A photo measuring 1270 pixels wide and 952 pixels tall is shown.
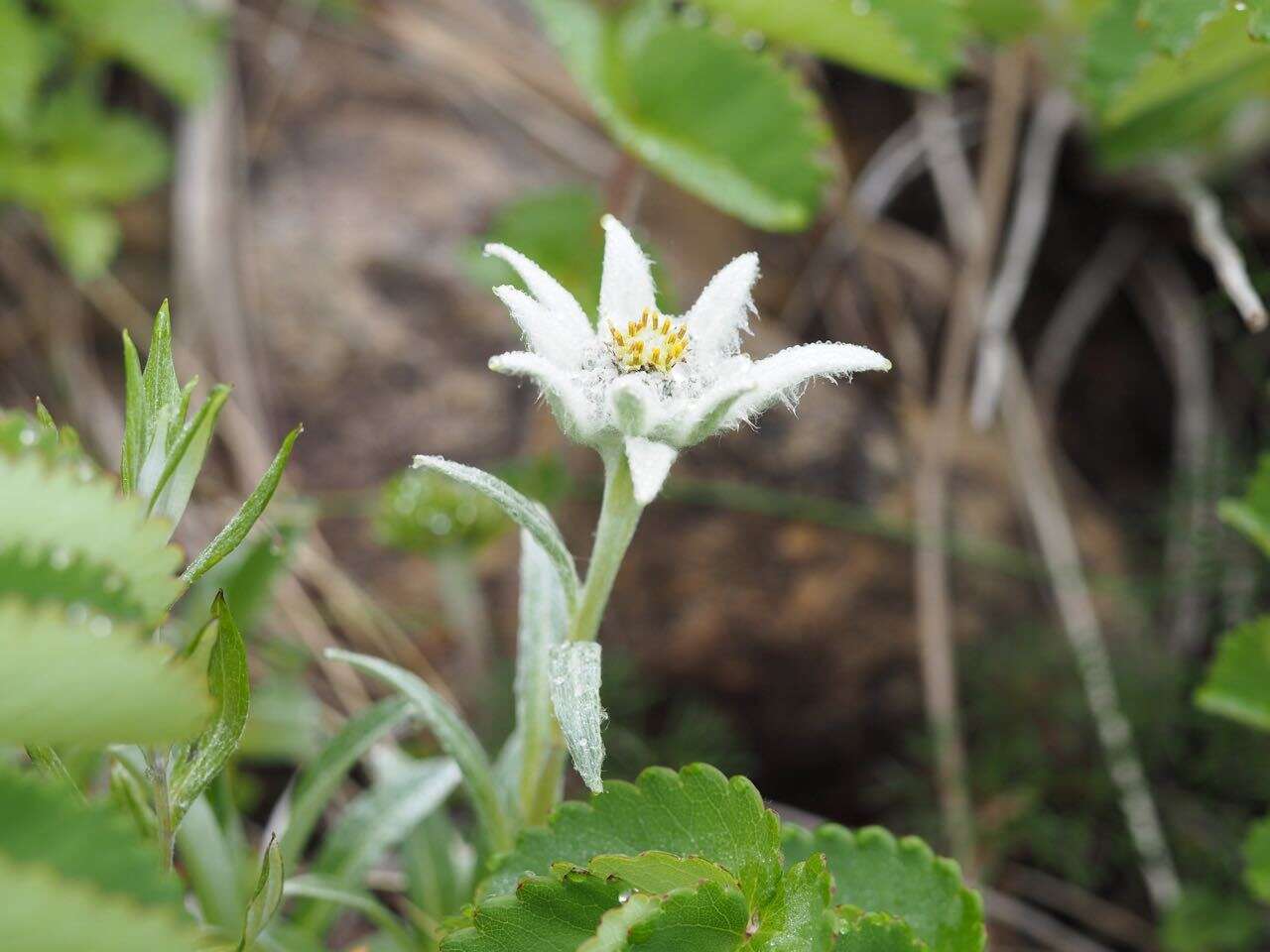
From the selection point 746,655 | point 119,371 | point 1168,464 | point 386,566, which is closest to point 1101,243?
point 1168,464

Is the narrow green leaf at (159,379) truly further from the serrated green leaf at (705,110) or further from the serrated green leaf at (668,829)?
the serrated green leaf at (705,110)

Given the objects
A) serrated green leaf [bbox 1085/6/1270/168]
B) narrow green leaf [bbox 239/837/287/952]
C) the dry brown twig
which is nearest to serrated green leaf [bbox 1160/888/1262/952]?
Answer: the dry brown twig

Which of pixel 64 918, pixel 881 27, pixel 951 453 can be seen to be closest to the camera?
pixel 64 918

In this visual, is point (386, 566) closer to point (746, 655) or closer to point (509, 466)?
point (509, 466)

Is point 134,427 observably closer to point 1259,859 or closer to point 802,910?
point 802,910

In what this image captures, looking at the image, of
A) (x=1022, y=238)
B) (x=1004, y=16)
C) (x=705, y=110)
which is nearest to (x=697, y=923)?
(x=705, y=110)
